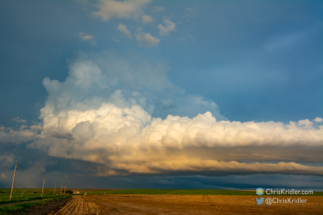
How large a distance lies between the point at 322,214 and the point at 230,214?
24275 millimetres

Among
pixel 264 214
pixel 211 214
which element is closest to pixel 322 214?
pixel 264 214

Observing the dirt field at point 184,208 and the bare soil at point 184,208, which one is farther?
the dirt field at point 184,208

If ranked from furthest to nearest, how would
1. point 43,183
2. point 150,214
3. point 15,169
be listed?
point 43,183 → point 15,169 → point 150,214

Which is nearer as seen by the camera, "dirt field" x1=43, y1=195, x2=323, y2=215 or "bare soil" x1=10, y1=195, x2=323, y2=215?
"bare soil" x1=10, y1=195, x2=323, y2=215

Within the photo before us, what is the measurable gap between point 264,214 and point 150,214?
1197 inches

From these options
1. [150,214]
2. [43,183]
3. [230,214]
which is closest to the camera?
[150,214]

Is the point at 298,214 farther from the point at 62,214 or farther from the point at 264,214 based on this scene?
the point at 62,214

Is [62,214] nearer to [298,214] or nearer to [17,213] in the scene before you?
[17,213]

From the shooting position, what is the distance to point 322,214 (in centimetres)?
5569

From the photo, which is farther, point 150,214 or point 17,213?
point 150,214

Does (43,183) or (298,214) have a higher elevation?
(298,214)

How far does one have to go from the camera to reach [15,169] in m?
91.8

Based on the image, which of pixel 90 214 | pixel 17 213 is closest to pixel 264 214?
pixel 90 214

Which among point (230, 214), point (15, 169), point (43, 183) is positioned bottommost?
point (43, 183)
